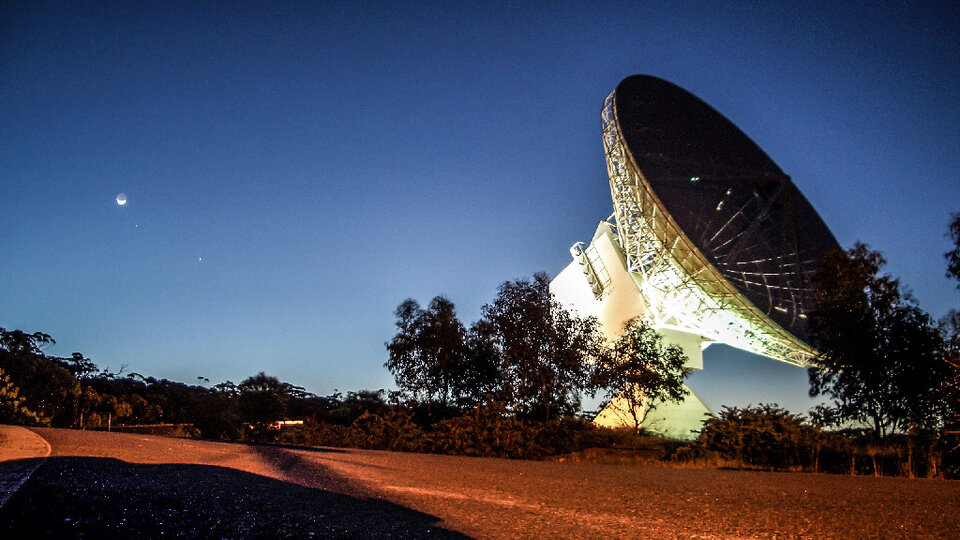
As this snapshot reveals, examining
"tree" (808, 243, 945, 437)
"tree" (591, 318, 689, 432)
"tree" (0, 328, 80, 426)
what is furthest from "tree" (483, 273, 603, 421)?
"tree" (0, 328, 80, 426)

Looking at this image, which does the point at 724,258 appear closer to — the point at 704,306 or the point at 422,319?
the point at 704,306

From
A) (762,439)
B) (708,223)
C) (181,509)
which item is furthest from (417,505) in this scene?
(708,223)

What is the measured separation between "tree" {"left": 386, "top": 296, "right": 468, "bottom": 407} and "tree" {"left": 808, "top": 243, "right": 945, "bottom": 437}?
16.2 m

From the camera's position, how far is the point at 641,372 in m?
20.6

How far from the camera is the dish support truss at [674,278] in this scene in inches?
648

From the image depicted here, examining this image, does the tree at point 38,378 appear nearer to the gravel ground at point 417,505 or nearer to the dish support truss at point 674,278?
the gravel ground at point 417,505

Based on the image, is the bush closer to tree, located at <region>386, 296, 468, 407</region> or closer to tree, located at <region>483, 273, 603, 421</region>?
tree, located at <region>483, 273, 603, 421</region>

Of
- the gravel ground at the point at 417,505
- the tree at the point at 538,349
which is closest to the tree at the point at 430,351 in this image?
the tree at the point at 538,349

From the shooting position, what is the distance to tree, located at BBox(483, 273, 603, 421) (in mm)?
19922

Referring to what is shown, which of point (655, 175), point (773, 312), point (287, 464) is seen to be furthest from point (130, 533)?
point (773, 312)

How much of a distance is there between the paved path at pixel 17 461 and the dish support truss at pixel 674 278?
1537 centimetres

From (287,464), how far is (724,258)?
16.4 metres

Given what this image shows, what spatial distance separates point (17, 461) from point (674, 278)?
1945 centimetres

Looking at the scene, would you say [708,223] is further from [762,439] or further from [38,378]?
[38,378]
